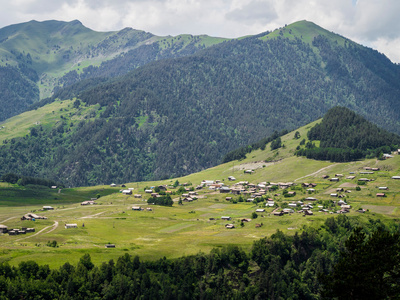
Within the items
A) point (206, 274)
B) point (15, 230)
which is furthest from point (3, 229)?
point (206, 274)

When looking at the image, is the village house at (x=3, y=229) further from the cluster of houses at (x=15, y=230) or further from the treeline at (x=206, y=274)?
the treeline at (x=206, y=274)

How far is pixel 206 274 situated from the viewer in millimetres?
143125

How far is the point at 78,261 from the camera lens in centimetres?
13250

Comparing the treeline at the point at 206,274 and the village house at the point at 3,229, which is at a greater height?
the village house at the point at 3,229

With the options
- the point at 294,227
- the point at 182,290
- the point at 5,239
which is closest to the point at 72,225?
the point at 5,239

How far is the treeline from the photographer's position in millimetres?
117625

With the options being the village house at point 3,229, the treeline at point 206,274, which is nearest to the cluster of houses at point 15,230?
the village house at point 3,229

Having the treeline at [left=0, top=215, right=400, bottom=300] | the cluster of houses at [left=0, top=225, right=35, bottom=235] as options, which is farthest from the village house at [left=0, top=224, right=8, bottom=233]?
the treeline at [left=0, top=215, right=400, bottom=300]

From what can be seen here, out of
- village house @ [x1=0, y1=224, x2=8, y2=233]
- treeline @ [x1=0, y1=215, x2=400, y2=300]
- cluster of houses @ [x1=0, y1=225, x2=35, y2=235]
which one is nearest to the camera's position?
treeline @ [x1=0, y1=215, x2=400, y2=300]

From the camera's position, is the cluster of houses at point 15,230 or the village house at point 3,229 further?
the village house at point 3,229

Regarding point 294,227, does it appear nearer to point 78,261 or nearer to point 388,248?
point 78,261

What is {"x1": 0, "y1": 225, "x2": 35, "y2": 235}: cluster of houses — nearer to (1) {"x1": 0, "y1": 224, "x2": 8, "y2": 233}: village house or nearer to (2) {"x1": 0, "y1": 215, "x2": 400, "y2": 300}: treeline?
(1) {"x1": 0, "y1": 224, "x2": 8, "y2": 233}: village house

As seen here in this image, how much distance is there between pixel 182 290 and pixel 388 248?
7922 cm

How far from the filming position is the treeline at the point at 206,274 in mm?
117625
